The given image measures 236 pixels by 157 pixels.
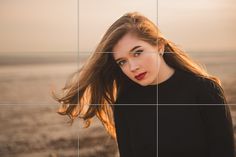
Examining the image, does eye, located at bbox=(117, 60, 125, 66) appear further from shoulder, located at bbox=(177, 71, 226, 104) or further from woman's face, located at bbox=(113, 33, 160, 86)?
shoulder, located at bbox=(177, 71, 226, 104)

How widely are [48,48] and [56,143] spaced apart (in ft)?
1.67

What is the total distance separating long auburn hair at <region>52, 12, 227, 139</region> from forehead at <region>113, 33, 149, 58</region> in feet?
0.05

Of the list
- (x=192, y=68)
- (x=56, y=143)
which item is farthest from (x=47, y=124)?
(x=192, y=68)

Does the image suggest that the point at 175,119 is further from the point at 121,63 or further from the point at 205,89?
the point at 121,63

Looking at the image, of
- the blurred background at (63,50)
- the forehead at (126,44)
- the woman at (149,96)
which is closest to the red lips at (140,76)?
the woman at (149,96)

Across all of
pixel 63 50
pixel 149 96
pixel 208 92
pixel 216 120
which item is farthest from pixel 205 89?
pixel 63 50

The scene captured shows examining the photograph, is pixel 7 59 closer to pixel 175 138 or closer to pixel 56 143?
pixel 56 143

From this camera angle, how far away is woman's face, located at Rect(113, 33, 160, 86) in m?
2.34

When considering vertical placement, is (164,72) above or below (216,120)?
above

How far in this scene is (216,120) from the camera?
91.7 inches

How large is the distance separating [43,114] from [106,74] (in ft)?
1.32

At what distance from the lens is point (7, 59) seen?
2.38 metres

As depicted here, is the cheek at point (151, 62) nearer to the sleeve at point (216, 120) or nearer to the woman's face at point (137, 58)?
the woman's face at point (137, 58)

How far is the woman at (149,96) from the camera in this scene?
233 centimetres
